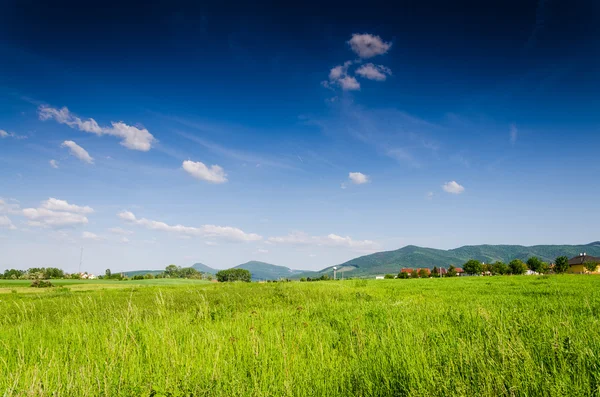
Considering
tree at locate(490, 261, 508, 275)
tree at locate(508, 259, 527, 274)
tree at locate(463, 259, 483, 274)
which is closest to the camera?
tree at locate(508, 259, 527, 274)

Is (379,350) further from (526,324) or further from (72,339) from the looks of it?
(72,339)

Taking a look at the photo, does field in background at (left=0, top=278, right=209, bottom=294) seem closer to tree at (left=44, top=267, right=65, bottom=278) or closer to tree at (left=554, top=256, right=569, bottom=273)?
tree at (left=44, top=267, right=65, bottom=278)

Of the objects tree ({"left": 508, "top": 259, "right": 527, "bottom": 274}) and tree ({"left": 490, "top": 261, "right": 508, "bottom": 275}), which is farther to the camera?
tree ({"left": 490, "top": 261, "right": 508, "bottom": 275})

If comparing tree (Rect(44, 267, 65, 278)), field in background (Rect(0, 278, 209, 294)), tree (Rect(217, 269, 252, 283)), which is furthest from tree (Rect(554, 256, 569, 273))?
tree (Rect(44, 267, 65, 278))

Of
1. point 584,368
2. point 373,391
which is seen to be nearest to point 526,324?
point 584,368

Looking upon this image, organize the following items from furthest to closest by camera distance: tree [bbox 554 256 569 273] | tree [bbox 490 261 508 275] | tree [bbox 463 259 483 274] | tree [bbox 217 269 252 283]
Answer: tree [bbox 217 269 252 283]
tree [bbox 463 259 483 274]
tree [bbox 490 261 508 275]
tree [bbox 554 256 569 273]

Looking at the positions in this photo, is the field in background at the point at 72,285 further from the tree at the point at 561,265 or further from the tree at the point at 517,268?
the tree at the point at 561,265

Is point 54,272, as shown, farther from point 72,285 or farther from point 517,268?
point 517,268

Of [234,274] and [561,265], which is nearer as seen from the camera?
[561,265]

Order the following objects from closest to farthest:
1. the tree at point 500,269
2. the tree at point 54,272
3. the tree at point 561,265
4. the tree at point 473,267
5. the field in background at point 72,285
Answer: the field in background at point 72,285 → the tree at point 54,272 → the tree at point 561,265 → the tree at point 500,269 → the tree at point 473,267

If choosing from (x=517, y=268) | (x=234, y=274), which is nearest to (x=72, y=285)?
(x=234, y=274)

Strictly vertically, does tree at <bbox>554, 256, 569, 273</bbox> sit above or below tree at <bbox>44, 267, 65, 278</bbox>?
below

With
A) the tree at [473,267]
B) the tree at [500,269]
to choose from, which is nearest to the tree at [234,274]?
the tree at [473,267]

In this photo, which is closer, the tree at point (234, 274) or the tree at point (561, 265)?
the tree at point (561, 265)
